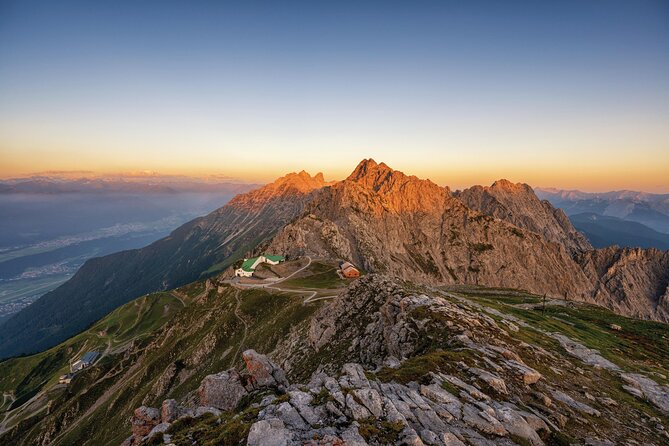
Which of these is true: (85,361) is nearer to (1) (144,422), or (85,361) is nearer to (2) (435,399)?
(1) (144,422)

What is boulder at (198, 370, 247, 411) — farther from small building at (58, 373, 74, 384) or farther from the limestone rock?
small building at (58, 373, 74, 384)

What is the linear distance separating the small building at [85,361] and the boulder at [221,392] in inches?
8384

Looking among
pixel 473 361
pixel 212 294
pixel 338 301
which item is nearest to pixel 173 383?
pixel 212 294

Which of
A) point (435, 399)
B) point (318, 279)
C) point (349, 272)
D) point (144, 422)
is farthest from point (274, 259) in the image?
point (435, 399)

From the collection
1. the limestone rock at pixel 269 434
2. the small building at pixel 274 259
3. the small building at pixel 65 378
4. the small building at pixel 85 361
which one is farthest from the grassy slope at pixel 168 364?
the limestone rock at pixel 269 434

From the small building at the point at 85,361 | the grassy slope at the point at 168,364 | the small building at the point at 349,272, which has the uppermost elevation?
the small building at the point at 349,272

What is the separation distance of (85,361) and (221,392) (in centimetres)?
21910

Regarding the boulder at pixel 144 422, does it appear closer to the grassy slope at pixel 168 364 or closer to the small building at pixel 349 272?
the grassy slope at pixel 168 364

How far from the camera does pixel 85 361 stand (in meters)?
181

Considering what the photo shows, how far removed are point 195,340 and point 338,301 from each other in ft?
247

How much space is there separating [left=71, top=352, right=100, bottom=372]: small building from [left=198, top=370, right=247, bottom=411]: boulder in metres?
213

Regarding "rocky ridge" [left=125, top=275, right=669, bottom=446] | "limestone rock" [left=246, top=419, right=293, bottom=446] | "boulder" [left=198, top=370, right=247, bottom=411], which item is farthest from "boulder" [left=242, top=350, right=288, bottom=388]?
"limestone rock" [left=246, top=419, right=293, bottom=446]

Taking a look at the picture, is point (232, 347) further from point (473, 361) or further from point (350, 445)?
point (350, 445)

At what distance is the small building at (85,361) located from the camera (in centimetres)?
17788
